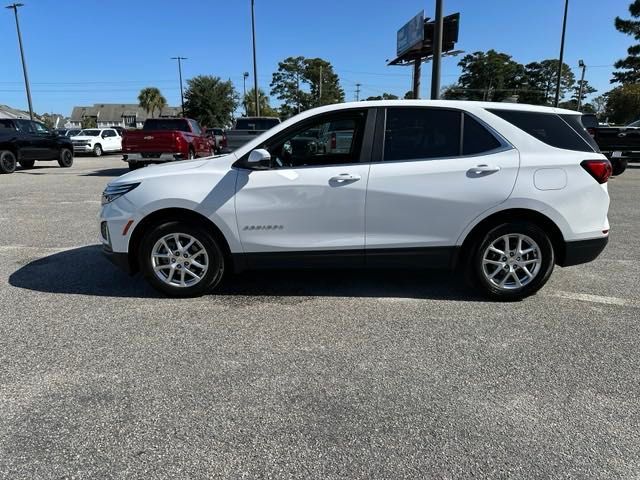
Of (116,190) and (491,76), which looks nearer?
(116,190)

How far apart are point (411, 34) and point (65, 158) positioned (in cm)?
1918

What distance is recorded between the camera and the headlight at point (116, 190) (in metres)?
4.24

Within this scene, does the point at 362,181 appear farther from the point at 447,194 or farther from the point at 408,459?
the point at 408,459

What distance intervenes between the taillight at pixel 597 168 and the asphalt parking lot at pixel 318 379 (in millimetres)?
1134

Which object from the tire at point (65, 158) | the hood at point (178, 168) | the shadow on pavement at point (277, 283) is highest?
the hood at point (178, 168)

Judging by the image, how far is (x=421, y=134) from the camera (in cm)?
417

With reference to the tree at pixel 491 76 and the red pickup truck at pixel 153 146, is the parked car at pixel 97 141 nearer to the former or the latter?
the red pickup truck at pixel 153 146

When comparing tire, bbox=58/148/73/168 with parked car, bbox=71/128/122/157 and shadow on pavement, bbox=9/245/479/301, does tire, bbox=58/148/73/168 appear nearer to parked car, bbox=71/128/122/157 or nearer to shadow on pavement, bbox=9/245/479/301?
parked car, bbox=71/128/122/157

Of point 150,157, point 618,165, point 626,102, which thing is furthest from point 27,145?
point 626,102

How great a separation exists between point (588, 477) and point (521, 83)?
95.6 m

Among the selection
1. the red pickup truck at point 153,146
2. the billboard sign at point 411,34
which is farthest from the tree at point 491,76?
the red pickup truck at point 153,146

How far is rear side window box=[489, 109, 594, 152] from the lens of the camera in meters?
4.15

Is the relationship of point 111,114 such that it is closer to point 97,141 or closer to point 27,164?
point 97,141

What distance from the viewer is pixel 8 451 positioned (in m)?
2.34
